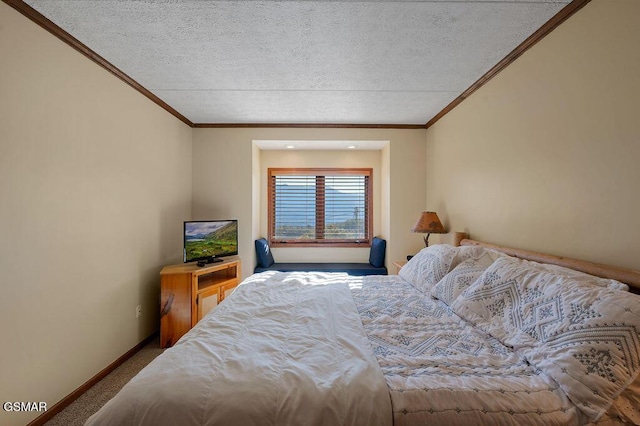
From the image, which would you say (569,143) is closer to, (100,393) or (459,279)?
(459,279)

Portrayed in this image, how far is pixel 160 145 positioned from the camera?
9.75ft

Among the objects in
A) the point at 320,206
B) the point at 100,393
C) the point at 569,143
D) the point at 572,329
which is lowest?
the point at 100,393

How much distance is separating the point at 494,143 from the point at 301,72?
70.8 inches

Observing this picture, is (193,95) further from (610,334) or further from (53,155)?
(610,334)

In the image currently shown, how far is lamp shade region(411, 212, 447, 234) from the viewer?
10.0 ft

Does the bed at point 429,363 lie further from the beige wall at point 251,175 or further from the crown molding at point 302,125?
the crown molding at point 302,125

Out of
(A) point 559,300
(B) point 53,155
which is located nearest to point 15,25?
(B) point 53,155

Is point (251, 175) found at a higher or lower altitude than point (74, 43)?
lower

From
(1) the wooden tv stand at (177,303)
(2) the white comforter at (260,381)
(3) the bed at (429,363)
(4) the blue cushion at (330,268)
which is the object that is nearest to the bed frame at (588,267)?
(3) the bed at (429,363)

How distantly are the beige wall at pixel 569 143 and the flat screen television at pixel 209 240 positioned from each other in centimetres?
284

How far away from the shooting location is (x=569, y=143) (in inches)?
62.0

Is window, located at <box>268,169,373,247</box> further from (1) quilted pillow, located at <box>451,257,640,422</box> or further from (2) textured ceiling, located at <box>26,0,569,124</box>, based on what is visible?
(1) quilted pillow, located at <box>451,257,640,422</box>

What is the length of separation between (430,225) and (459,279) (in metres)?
1.38

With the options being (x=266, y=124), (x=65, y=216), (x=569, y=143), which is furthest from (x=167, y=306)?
(x=569, y=143)
